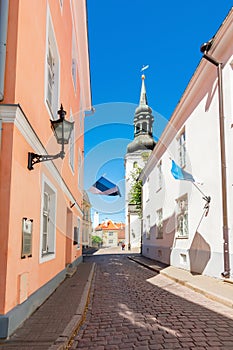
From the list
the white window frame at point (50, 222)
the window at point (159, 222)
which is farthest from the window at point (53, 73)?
the window at point (159, 222)

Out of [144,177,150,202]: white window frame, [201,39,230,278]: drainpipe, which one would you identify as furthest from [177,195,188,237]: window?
[144,177,150,202]: white window frame

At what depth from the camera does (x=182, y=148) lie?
1354 cm

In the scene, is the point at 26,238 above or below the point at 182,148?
below

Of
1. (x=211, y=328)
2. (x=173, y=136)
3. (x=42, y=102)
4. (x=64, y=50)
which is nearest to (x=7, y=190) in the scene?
(x=42, y=102)

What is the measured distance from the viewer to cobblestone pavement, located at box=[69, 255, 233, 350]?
4.39 m

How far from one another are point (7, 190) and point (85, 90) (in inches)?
636

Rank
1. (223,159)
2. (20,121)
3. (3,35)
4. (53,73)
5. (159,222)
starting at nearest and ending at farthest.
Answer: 1. (3,35)
2. (20,121)
3. (53,73)
4. (223,159)
5. (159,222)

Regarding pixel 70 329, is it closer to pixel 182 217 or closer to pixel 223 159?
pixel 223 159

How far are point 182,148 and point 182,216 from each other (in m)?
2.72

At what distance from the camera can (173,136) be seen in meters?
14.9

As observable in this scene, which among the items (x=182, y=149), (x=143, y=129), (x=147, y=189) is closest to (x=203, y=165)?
(x=182, y=149)

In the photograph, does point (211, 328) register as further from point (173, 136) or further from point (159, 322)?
point (173, 136)

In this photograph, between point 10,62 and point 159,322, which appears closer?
point 10,62

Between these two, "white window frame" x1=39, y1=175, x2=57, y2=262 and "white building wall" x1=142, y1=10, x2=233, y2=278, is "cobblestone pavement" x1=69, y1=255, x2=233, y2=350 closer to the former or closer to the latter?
"white window frame" x1=39, y1=175, x2=57, y2=262
